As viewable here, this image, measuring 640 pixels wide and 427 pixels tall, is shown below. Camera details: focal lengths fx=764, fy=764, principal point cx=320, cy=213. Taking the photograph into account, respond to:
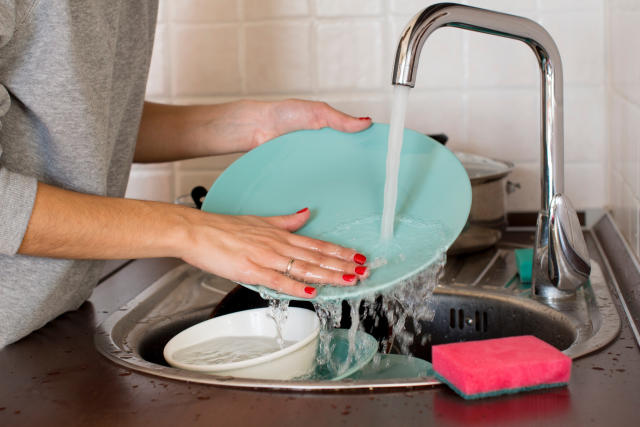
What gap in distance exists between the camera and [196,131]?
116 cm

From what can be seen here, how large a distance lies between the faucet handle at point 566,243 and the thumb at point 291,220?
30cm

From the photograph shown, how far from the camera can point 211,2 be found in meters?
1.44

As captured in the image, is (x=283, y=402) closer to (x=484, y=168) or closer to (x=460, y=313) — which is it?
(x=460, y=313)

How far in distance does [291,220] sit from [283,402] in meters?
0.29

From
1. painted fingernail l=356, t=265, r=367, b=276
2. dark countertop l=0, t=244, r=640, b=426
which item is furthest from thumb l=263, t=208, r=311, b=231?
dark countertop l=0, t=244, r=640, b=426

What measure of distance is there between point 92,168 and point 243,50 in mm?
676

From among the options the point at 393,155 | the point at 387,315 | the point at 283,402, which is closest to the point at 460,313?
the point at 387,315

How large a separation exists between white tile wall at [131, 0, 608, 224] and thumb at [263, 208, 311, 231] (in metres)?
0.56

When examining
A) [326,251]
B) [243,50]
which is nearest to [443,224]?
[326,251]

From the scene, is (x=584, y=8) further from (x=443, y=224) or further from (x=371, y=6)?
(x=443, y=224)

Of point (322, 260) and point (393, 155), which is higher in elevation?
point (393, 155)

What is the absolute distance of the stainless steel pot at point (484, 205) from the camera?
1.17 meters

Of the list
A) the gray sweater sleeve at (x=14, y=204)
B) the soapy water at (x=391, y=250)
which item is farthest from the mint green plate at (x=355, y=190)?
the gray sweater sleeve at (x=14, y=204)

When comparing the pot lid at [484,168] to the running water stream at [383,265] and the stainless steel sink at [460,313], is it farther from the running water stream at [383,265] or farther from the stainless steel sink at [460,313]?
the running water stream at [383,265]
